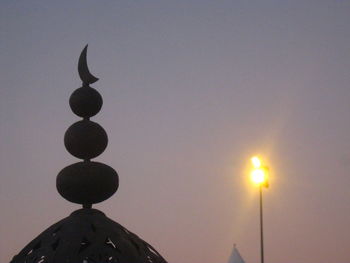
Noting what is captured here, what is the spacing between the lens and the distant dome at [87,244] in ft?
21.8

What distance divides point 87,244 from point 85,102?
83.7 inches

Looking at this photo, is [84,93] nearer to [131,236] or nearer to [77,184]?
[77,184]

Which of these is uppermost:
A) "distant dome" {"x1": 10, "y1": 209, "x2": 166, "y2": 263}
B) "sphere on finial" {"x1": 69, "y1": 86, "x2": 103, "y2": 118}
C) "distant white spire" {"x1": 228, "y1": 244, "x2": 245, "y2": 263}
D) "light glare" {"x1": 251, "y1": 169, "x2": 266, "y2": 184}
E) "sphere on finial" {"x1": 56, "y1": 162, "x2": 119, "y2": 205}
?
"distant white spire" {"x1": 228, "y1": 244, "x2": 245, "y2": 263}

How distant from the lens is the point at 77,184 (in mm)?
7359

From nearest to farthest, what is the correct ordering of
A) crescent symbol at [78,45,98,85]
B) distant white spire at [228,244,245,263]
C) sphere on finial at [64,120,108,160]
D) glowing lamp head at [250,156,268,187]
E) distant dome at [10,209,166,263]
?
distant dome at [10,209,166,263] < sphere on finial at [64,120,108,160] < crescent symbol at [78,45,98,85] < glowing lamp head at [250,156,268,187] < distant white spire at [228,244,245,263]

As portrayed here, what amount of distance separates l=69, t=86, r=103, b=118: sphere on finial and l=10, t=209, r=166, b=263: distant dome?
1.45 metres

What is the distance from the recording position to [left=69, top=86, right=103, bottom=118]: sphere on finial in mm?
7812

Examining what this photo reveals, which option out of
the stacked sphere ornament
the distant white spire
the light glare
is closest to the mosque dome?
the stacked sphere ornament

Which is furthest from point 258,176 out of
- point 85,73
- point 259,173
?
point 85,73

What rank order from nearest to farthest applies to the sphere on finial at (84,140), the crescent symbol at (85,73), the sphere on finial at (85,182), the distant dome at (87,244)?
the distant dome at (87,244)
the sphere on finial at (85,182)
the sphere on finial at (84,140)
the crescent symbol at (85,73)

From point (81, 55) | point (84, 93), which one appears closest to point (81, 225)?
point (84, 93)

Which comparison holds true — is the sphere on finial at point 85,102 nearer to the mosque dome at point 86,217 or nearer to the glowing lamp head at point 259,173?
the mosque dome at point 86,217

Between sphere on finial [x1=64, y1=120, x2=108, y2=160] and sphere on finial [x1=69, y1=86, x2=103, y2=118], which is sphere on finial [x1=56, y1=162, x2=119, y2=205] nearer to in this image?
sphere on finial [x1=64, y1=120, x2=108, y2=160]

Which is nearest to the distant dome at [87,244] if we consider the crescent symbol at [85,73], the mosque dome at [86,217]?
the mosque dome at [86,217]
